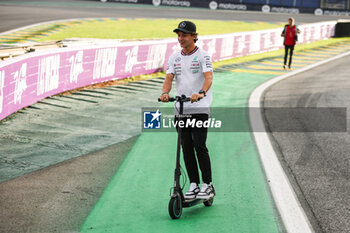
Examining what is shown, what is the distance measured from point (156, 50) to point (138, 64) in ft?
4.45

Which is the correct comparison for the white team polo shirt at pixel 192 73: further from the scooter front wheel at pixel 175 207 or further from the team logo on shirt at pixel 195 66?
the scooter front wheel at pixel 175 207

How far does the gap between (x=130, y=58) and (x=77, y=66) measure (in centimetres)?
323

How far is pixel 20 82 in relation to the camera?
11.9 metres

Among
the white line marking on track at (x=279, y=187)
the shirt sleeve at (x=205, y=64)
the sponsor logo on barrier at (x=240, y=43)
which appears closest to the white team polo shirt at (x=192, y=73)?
the shirt sleeve at (x=205, y=64)

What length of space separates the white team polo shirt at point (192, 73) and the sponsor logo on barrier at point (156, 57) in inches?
508

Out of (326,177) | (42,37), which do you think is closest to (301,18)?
(42,37)

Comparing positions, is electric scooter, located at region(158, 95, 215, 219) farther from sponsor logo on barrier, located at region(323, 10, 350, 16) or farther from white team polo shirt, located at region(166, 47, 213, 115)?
sponsor logo on barrier, located at region(323, 10, 350, 16)

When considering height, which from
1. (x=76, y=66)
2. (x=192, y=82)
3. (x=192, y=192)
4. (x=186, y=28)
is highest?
(x=186, y=28)

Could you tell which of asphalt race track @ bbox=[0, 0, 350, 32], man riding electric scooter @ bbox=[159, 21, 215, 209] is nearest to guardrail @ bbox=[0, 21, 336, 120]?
man riding electric scooter @ bbox=[159, 21, 215, 209]

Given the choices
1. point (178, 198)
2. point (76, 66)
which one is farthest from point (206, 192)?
point (76, 66)

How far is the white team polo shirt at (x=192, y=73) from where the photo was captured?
6000 millimetres

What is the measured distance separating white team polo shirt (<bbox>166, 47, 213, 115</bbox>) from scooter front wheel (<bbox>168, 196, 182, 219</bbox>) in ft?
3.25

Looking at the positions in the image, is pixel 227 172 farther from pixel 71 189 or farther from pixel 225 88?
pixel 225 88

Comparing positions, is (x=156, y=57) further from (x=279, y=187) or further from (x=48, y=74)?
(x=279, y=187)
